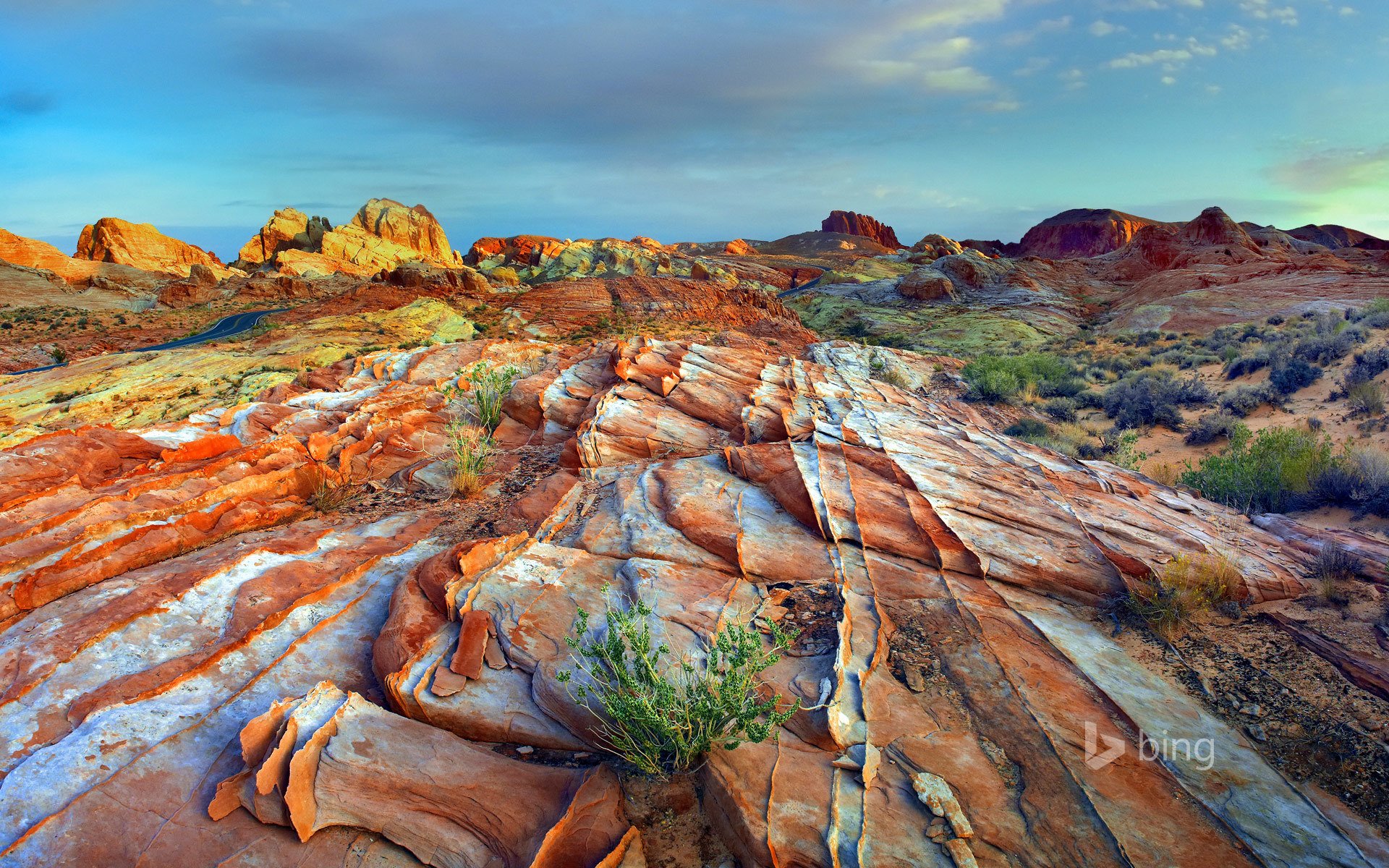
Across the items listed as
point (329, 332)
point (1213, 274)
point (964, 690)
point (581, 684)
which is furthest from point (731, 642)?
point (1213, 274)

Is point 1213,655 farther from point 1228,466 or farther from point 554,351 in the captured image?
point 554,351

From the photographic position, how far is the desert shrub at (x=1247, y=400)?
13445 mm

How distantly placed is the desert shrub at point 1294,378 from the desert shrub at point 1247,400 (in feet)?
0.69

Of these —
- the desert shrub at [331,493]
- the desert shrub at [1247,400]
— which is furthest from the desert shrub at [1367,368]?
the desert shrub at [331,493]

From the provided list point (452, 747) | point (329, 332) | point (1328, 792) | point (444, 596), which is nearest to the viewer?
point (1328, 792)

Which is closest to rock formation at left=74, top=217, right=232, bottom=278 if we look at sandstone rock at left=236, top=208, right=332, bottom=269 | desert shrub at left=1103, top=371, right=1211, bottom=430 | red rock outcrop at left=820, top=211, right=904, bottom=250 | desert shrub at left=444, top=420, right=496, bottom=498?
sandstone rock at left=236, top=208, right=332, bottom=269

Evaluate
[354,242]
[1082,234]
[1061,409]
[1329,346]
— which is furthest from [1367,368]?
[1082,234]

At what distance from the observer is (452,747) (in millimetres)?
3932

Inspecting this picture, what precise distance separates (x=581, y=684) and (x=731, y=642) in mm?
1085

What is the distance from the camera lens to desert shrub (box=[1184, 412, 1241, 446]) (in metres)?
12.5

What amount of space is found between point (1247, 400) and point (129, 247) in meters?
100

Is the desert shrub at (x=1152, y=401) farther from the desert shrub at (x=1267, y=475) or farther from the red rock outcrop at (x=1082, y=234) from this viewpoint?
the red rock outcrop at (x=1082, y=234)

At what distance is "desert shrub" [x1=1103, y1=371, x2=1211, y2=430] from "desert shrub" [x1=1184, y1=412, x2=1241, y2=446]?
0.94 metres

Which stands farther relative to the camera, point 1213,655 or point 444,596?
point 444,596
